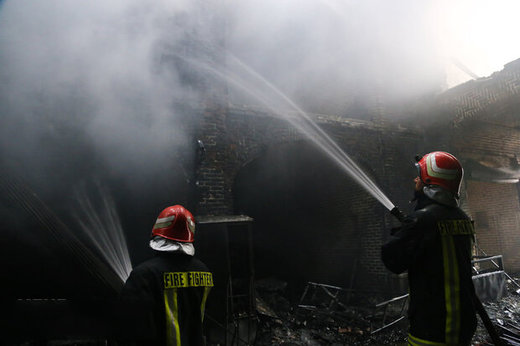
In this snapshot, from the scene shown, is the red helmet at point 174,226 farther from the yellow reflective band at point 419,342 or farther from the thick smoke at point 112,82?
the thick smoke at point 112,82

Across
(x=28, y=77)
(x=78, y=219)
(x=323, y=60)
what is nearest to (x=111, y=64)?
(x=28, y=77)

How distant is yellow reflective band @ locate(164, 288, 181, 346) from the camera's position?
1932 millimetres

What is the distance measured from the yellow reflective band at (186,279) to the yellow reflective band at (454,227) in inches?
60.5

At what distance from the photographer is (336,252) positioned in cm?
958

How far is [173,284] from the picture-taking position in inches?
79.4

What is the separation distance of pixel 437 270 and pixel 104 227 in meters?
4.51

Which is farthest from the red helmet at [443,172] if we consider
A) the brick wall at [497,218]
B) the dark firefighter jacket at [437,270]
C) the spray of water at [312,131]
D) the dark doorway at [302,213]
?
the brick wall at [497,218]

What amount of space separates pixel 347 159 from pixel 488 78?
3.81 meters

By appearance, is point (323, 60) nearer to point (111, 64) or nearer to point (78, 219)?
point (111, 64)

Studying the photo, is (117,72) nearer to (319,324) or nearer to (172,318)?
(172,318)

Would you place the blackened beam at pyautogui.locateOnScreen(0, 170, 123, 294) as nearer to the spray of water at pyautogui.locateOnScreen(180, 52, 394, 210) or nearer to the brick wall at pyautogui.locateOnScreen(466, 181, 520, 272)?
the spray of water at pyautogui.locateOnScreen(180, 52, 394, 210)

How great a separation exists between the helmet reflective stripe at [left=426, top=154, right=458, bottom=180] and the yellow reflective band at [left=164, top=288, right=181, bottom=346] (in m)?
1.87

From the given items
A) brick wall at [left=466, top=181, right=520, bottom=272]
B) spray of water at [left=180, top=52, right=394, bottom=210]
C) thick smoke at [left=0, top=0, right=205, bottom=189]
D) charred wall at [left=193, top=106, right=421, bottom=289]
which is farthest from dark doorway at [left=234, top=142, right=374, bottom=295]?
brick wall at [left=466, top=181, right=520, bottom=272]

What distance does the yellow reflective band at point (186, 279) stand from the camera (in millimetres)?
2008
